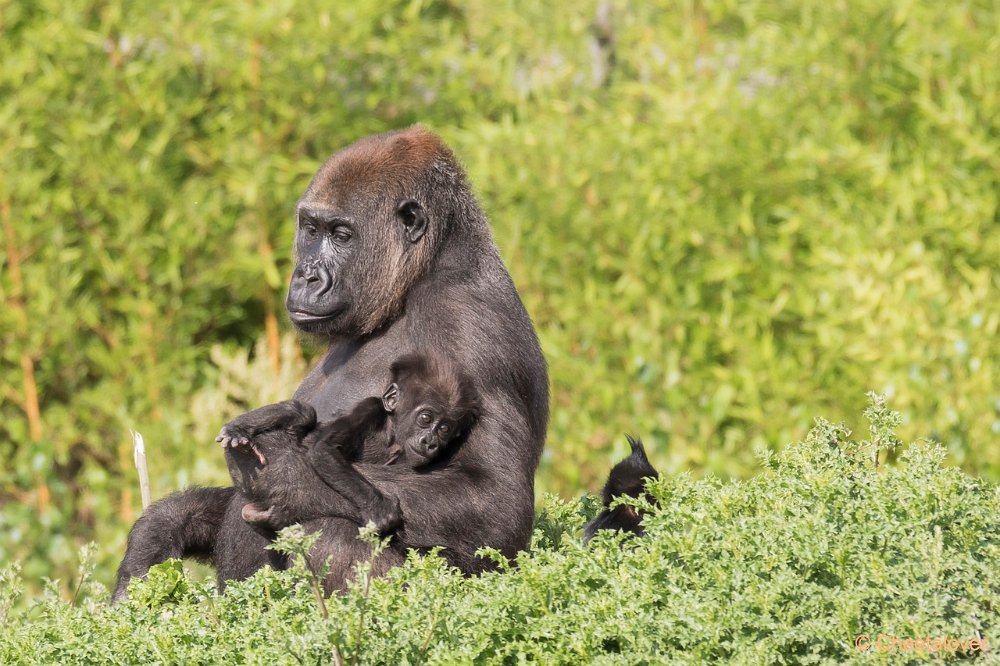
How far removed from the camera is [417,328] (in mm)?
4973

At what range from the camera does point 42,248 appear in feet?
29.9

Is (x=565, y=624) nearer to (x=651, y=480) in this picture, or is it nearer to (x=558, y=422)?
(x=651, y=480)

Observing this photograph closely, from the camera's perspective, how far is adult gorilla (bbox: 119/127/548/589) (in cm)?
465

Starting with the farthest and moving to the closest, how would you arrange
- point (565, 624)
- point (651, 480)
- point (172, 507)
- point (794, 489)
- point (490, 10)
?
point (490, 10), point (172, 507), point (651, 480), point (794, 489), point (565, 624)

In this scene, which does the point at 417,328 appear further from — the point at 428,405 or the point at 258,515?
the point at 258,515

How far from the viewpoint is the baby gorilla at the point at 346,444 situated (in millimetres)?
4574

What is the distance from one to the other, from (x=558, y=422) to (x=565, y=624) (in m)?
5.05

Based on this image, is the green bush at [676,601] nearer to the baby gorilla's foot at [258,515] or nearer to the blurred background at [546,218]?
the baby gorilla's foot at [258,515]

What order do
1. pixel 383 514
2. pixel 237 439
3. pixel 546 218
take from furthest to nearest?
1. pixel 546 218
2. pixel 237 439
3. pixel 383 514

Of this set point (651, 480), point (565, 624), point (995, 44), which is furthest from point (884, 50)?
point (565, 624)

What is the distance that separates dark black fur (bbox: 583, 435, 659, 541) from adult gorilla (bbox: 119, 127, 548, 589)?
32 centimetres

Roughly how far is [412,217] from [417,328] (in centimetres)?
51

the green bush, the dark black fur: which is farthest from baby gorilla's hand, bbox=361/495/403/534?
the dark black fur

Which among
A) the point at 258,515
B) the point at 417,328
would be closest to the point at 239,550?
the point at 258,515
